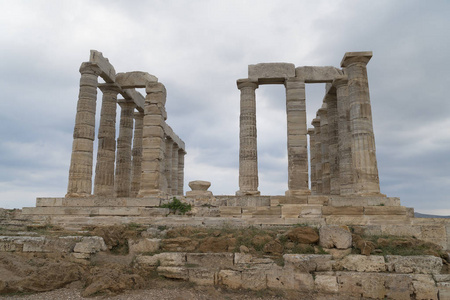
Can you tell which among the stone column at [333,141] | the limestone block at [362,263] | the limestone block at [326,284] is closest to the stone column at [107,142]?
the stone column at [333,141]

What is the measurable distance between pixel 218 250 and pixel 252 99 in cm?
1180

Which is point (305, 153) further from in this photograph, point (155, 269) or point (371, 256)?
point (155, 269)

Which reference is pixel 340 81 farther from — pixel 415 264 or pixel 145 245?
pixel 145 245

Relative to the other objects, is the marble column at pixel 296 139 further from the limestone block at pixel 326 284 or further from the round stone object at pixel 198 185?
the limestone block at pixel 326 284

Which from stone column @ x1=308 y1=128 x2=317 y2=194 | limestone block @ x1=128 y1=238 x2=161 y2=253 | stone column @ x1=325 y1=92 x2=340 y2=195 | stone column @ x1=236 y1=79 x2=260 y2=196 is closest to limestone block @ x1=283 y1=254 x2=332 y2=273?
limestone block @ x1=128 y1=238 x2=161 y2=253

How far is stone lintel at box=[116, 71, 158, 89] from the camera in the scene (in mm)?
21125

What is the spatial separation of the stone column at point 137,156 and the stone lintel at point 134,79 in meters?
4.98

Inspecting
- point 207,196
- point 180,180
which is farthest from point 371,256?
point 180,180

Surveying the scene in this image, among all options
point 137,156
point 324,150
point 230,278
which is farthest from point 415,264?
point 137,156

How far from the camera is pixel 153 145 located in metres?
19.5

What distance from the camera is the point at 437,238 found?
11.9 meters

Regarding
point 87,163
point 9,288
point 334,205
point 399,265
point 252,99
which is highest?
point 252,99

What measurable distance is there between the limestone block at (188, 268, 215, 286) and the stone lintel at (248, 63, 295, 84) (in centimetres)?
1337

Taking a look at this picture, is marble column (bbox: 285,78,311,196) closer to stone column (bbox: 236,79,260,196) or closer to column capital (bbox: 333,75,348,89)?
stone column (bbox: 236,79,260,196)
